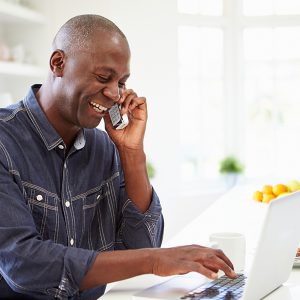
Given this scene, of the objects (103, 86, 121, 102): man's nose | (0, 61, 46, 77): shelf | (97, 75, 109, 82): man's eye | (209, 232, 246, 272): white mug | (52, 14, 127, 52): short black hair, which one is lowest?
(209, 232, 246, 272): white mug

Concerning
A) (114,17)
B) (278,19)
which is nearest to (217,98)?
(278,19)

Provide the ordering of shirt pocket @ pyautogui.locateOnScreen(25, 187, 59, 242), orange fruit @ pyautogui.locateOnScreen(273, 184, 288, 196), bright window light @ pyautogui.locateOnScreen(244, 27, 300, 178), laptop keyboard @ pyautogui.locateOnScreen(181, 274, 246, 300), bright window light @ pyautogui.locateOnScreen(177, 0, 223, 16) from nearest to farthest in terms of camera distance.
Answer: laptop keyboard @ pyautogui.locateOnScreen(181, 274, 246, 300), shirt pocket @ pyautogui.locateOnScreen(25, 187, 59, 242), orange fruit @ pyautogui.locateOnScreen(273, 184, 288, 196), bright window light @ pyautogui.locateOnScreen(177, 0, 223, 16), bright window light @ pyautogui.locateOnScreen(244, 27, 300, 178)

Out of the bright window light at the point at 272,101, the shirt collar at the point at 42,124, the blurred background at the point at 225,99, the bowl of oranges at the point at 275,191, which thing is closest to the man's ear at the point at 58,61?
the shirt collar at the point at 42,124

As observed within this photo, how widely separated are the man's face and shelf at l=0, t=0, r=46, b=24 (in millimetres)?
2814

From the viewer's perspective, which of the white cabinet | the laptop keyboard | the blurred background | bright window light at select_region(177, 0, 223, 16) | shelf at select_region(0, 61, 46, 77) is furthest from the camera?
bright window light at select_region(177, 0, 223, 16)

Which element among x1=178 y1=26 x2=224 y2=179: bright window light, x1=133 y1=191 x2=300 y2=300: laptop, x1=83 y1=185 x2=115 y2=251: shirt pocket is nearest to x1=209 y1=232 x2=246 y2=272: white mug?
x1=133 y1=191 x2=300 y2=300: laptop

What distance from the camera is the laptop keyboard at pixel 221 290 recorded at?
55.9 inches

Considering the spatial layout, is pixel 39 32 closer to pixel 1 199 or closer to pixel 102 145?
pixel 102 145

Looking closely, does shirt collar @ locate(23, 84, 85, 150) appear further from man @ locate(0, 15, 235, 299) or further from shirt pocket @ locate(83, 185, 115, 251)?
shirt pocket @ locate(83, 185, 115, 251)

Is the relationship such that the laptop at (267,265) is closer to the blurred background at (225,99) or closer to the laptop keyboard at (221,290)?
the laptop keyboard at (221,290)

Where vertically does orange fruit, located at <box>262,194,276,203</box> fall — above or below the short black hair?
below

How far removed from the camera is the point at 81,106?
174cm

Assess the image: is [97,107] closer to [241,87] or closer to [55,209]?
[55,209]

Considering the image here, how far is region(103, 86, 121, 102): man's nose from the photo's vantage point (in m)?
1.73
